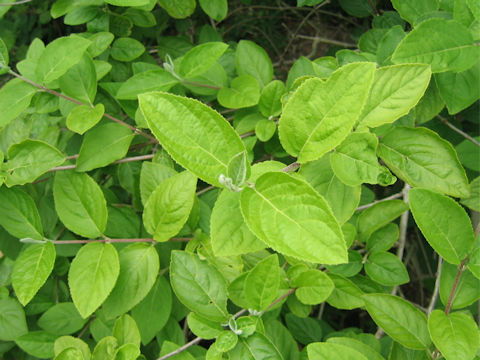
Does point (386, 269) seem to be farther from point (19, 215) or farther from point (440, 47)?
point (19, 215)

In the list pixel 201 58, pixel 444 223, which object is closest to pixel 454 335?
pixel 444 223

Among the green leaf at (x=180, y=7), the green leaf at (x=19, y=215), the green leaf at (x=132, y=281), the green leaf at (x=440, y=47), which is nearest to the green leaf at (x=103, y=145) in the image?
the green leaf at (x=19, y=215)

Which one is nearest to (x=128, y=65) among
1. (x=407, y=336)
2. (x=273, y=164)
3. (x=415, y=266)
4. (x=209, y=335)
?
(x=273, y=164)

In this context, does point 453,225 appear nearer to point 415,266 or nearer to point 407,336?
point 407,336

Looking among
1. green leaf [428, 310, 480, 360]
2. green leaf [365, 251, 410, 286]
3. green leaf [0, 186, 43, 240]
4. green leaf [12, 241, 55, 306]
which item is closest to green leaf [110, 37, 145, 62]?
green leaf [0, 186, 43, 240]

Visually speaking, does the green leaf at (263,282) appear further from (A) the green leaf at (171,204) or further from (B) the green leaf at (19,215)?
(B) the green leaf at (19,215)

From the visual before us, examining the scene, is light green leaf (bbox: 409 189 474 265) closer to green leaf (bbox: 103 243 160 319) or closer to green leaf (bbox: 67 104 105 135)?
green leaf (bbox: 103 243 160 319)
